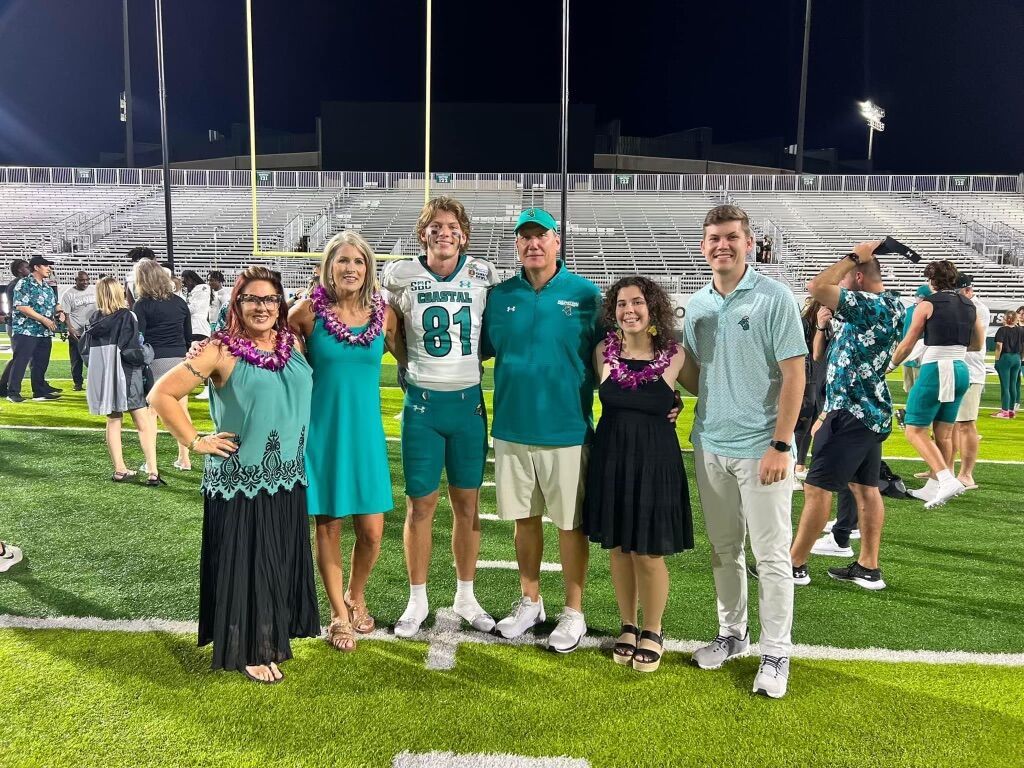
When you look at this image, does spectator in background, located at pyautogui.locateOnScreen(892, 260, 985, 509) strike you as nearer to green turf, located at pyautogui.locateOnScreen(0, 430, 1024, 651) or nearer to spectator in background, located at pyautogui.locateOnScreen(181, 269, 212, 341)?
green turf, located at pyautogui.locateOnScreen(0, 430, 1024, 651)

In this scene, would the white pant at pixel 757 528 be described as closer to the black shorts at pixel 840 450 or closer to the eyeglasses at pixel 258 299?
the black shorts at pixel 840 450

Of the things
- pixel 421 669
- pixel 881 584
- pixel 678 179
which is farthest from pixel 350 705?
pixel 678 179

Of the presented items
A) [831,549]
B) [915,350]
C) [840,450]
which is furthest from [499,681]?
[915,350]

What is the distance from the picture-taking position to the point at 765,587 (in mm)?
2525

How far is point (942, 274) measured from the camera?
4551 millimetres

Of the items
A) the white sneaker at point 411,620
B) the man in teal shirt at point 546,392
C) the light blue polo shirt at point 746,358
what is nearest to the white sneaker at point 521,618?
the man in teal shirt at point 546,392

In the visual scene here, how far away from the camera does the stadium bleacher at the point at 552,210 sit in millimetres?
20609

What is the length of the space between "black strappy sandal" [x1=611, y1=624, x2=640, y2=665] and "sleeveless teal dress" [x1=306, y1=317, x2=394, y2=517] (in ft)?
3.37

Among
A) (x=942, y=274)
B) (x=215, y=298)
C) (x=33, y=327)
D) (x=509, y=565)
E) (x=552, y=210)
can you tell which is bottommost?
(x=509, y=565)

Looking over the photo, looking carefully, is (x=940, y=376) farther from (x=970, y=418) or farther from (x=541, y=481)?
(x=541, y=481)

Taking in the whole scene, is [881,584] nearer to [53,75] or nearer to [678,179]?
[678,179]

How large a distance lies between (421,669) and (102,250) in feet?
74.6

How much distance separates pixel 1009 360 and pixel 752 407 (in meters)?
7.70

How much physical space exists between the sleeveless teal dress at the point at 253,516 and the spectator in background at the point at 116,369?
9.75 ft
